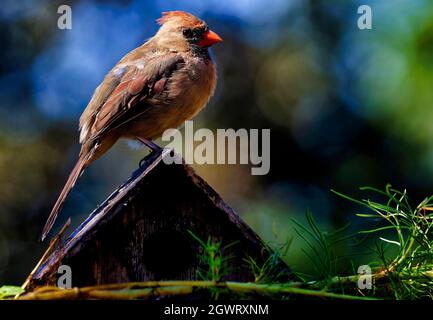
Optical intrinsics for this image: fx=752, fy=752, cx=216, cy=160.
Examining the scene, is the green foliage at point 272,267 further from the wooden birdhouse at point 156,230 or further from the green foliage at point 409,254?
the green foliage at point 409,254

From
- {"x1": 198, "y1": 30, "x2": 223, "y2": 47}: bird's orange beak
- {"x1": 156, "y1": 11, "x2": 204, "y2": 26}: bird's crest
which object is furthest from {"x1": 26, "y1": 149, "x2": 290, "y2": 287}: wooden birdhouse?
{"x1": 156, "y1": 11, "x2": 204, "y2": 26}: bird's crest

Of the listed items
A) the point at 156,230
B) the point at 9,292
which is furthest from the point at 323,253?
the point at 9,292

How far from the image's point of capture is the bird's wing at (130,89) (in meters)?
4.77

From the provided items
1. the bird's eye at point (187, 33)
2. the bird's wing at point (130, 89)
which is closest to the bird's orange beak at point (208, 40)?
the bird's eye at point (187, 33)

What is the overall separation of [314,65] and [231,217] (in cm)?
514

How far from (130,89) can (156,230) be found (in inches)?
73.4

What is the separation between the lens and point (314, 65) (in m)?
8.09

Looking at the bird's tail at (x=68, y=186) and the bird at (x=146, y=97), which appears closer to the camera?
the bird's tail at (x=68, y=186)

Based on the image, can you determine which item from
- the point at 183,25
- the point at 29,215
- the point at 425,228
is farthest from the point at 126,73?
the point at 29,215

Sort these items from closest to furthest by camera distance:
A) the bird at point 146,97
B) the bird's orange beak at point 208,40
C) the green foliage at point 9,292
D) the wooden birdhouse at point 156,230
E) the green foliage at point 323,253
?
the green foliage at point 9,292 < the green foliage at point 323,253 < the wooden birdhouse at point 156,230 < the bird at point 146,97 < the bird's orange beak at point 208,40

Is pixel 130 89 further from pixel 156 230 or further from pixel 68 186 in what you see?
pixel 156 230

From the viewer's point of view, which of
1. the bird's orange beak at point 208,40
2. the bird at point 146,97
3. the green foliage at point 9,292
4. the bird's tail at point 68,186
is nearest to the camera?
the green foliage at point 9,292

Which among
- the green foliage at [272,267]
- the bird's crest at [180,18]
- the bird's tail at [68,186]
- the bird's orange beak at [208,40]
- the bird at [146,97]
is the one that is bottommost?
the green foliage at [272,267]

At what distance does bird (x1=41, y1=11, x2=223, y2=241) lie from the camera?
4766 millimetres
